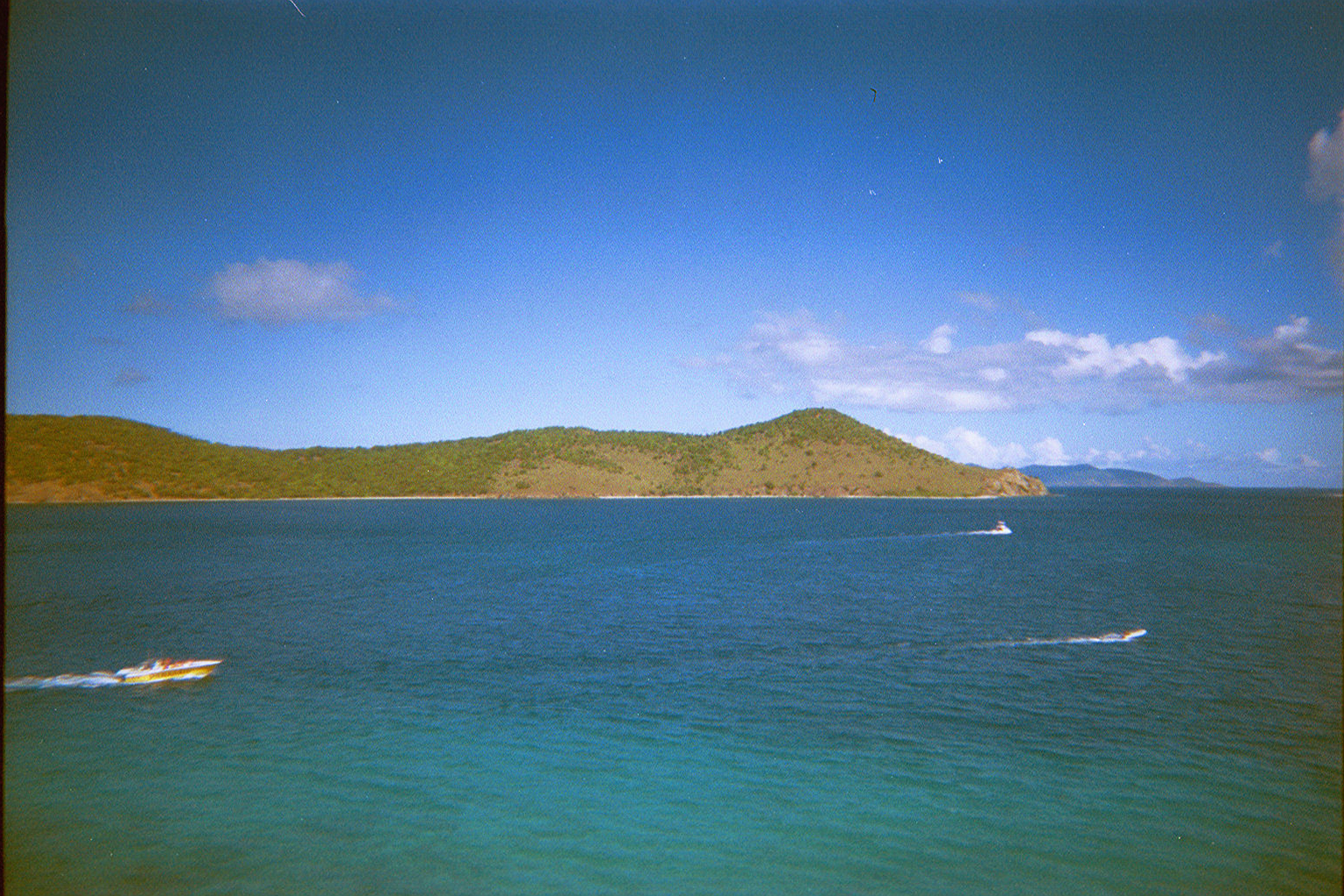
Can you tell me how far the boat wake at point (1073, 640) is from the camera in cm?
3052

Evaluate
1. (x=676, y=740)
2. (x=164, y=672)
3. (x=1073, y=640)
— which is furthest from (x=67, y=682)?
(x=1073, y=640)

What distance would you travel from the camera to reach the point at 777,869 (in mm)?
13836

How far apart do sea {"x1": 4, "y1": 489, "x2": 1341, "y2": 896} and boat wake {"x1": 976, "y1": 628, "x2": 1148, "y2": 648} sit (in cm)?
27

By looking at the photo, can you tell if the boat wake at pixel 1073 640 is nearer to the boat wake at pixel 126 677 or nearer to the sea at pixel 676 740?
the sea at pixel 676 740

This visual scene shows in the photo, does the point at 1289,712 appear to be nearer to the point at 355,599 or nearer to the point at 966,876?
the point at 966,876

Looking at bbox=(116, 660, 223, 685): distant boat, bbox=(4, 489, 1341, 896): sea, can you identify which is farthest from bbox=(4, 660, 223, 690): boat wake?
bbox=(4, 489, 1341, 896): sea

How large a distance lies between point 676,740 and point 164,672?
17.0 meters

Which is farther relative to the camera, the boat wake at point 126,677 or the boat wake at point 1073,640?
the boat wake at point 1073,640

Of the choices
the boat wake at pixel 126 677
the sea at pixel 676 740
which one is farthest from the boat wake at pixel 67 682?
the sea at pixel 676 740

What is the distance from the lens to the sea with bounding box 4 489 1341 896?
13969 mm

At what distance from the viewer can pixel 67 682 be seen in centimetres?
2506

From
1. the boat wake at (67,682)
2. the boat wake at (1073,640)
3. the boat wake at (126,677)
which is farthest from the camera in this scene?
the boat wake at (1073,640)

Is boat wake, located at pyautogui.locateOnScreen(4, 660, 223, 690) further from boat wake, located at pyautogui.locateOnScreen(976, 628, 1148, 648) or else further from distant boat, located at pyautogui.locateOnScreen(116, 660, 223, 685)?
boat wake, located at pyautogui.locateOnScreen(976, 628, 1148, 648)

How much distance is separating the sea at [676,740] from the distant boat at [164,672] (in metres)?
0.54
